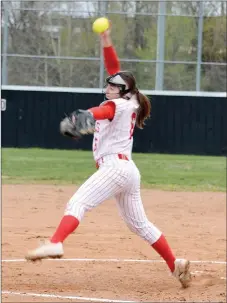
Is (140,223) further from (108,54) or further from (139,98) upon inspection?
(108,54)

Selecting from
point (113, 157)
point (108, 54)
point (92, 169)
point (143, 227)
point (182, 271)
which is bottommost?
point (92, 169)

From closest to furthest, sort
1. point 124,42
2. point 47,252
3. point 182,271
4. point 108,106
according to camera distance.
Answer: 1. point 47,252
2. point 108,106
3. point 182,271
4. point 124,42

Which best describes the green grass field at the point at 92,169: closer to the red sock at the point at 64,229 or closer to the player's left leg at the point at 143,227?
the player's left leg at the point at 143,227

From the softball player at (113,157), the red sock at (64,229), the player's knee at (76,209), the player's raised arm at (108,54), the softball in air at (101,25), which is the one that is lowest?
the red sock at (64,229)

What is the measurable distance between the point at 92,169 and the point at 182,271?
39.1 feet

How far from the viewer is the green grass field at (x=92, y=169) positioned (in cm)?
1661

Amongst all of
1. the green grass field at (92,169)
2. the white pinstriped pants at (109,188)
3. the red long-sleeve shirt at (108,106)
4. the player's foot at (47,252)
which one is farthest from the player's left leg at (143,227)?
the green grass field at (92,169)

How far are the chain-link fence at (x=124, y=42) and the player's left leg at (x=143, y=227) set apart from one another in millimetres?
18202

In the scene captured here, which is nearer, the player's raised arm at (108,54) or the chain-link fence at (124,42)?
the player's raised arm at (108,54)

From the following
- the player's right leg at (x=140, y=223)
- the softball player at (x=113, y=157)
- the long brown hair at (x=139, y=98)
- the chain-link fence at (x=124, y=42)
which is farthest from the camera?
the chain-link fence at (x=124, y=42)

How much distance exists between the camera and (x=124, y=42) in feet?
84.3

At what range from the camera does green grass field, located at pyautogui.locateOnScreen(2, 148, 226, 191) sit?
54.5 ft

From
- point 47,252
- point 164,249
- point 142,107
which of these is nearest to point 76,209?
point 47,252

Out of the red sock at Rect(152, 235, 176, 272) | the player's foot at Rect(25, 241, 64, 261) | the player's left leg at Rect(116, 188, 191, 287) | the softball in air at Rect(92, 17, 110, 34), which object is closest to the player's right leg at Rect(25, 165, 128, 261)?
the player's foot at Rect(25, 241, 64, 261)
